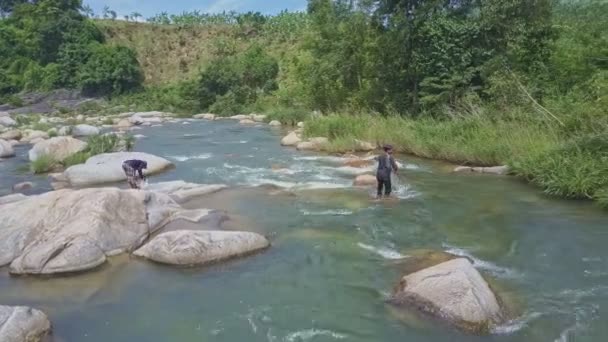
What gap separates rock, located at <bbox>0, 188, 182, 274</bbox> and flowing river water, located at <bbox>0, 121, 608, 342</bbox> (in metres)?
0.32

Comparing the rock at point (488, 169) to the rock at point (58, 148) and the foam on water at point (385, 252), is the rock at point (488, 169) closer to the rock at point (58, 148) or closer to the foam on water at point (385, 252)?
the foam on water at point (385, 252)

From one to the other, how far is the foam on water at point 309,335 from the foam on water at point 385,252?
109 inches

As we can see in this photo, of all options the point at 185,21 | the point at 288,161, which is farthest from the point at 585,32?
the point at 185,21

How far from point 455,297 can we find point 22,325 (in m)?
5.28

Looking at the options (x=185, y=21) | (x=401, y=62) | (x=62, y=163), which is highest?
(x=185, y=21)

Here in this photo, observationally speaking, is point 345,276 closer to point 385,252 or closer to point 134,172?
point 385,252

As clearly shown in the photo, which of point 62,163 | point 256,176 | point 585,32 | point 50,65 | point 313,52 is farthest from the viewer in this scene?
point 50,65

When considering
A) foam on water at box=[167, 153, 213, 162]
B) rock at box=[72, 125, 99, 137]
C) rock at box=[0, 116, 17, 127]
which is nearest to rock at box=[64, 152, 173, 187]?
foam on water at box=[167, 153, 213, 162]

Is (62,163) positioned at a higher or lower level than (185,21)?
lower

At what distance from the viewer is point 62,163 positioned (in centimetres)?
1828

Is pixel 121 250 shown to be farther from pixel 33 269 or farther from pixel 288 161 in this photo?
pixel 288 161

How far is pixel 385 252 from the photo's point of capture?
30.5 ft

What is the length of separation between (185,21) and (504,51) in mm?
72252

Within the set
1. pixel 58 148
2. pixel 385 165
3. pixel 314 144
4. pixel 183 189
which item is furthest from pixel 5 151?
pixel 385 165
